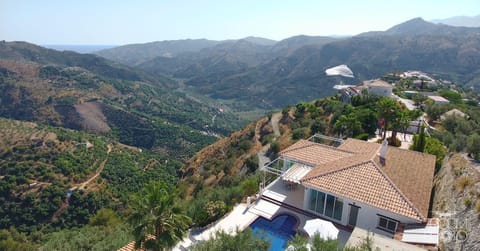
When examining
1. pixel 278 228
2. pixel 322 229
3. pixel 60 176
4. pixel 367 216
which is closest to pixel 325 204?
pixel 367 216

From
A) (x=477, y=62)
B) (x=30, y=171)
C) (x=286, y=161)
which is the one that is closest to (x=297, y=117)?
Answer: (x=286, y=161)

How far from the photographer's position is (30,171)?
60656 millimetres

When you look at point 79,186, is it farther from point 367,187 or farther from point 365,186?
point 367,187

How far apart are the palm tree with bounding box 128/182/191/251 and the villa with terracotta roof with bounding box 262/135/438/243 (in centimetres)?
918

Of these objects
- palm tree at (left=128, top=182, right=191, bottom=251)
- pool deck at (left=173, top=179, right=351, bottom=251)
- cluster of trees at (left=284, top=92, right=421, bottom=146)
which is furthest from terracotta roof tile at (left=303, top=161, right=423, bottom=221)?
cluster of trees at (left=284, top=92, right=421, bottom=146)

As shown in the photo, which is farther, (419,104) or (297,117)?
(297,117)

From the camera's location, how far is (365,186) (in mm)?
18672

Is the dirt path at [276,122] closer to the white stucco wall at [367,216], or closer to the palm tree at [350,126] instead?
the palm tree at [350,126]

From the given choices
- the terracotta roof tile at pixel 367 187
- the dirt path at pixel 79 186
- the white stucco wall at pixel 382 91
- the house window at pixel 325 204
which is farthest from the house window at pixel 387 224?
the dirt path at pixel 79 186

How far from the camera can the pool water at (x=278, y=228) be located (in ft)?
58.7

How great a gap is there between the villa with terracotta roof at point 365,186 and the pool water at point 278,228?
155 centimetres

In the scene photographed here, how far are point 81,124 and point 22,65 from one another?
227ft

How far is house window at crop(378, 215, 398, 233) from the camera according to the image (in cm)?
1714

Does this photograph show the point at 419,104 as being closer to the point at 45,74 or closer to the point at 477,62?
the point at 45,74
